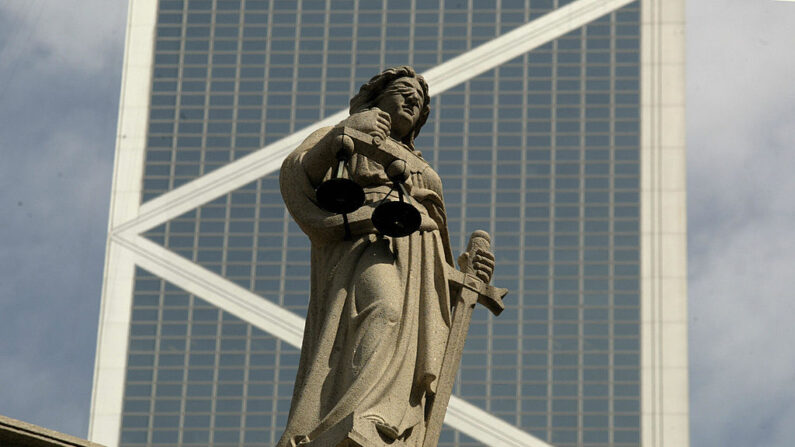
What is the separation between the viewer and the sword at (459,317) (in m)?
15.8

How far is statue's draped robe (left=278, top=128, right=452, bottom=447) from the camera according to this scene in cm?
1523

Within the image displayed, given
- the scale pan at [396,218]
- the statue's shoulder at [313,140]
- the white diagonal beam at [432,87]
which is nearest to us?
the scale pan at [396,218]

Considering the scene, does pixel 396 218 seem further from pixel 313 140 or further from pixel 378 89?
pixel 378 89

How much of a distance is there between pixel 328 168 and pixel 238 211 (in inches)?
2197

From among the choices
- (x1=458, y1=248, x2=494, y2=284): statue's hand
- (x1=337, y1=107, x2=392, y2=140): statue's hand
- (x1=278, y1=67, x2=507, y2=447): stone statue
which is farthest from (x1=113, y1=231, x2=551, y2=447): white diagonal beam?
(x1=337, y1=107, x2=392, y2=140): statue's hand

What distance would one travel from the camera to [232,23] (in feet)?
257

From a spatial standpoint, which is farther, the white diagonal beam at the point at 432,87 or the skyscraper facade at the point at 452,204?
the white diagonal beam at the point at 432,87

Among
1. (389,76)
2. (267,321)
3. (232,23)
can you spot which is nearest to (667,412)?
(267,321)

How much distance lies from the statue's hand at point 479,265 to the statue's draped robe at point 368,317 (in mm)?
450

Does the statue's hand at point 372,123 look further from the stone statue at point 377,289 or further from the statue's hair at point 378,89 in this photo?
the statue's hair at point 378,89

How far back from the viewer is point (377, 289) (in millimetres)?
15641

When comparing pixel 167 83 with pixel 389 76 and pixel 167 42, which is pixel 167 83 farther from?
pixel 389 76

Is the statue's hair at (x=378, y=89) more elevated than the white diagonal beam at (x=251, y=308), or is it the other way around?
the white diagonal beam at (x=251, y=308)

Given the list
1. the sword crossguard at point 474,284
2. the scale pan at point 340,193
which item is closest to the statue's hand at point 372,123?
the scale pan at point 340,193
